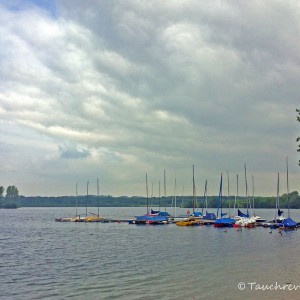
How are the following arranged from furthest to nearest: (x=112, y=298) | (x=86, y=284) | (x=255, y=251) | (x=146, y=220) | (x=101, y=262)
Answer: (x=146, y=220), (x=255, y=251), (x=101, y=262), (x=86, y=284), (x=112, y=298)

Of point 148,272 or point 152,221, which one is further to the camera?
point 152,221

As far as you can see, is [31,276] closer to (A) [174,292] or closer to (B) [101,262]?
(B) [101,262]

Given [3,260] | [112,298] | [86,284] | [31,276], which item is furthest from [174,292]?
[3,260]

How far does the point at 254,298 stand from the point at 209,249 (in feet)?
109

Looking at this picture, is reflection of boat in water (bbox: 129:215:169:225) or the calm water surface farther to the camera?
reflection of boat in water (bbox: 129:215:169:225)

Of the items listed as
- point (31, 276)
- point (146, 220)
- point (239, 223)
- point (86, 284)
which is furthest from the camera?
point (146, 220)

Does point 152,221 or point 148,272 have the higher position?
point 148,272

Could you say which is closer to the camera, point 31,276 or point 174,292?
point 174,292

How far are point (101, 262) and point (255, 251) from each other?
23635 millimetres

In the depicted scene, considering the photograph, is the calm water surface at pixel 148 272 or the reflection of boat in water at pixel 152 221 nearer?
the calm water surface at pixel 148 272

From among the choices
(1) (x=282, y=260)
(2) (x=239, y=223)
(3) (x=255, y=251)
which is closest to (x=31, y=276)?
(1) (x=282, y=260)

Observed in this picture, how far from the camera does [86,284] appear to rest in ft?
118

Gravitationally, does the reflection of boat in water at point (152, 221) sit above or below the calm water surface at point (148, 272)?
below

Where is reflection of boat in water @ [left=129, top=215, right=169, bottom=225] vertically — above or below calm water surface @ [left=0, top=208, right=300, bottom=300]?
below
